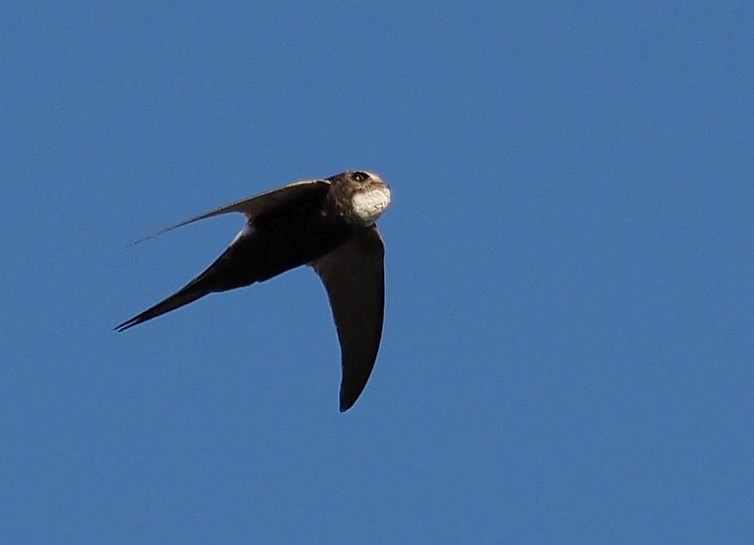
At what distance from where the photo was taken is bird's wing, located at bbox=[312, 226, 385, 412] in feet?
34.2

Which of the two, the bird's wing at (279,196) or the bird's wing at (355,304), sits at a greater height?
the bird's wing at (279,196)

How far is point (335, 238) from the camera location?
955cm

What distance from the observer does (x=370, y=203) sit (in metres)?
9.53

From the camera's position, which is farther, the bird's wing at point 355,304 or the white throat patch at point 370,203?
the bird's wing at point 355,304

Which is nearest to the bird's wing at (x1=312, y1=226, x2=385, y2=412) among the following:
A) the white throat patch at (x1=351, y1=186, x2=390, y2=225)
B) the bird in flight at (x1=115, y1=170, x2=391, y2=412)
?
the bird in flight at (x1=115, y1=170, x2=391, y2=412)

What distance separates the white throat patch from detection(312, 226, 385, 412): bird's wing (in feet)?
2.70

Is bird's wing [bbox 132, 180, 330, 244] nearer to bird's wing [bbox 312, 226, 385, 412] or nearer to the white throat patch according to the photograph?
the white throat patch

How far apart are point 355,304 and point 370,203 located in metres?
1.14

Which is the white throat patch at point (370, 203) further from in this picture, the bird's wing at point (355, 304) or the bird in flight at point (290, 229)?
the bird's wing at point (355, 304)

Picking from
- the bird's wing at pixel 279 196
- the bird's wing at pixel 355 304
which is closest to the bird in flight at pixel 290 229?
the bird's wing at pixel 279 196

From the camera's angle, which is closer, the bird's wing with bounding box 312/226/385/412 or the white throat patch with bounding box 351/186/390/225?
the white throat patch with bounding box 351/186/390/225

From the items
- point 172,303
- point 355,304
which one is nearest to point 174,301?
point 172,303

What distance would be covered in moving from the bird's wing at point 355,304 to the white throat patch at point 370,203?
824 millimetres

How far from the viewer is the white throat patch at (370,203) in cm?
951
